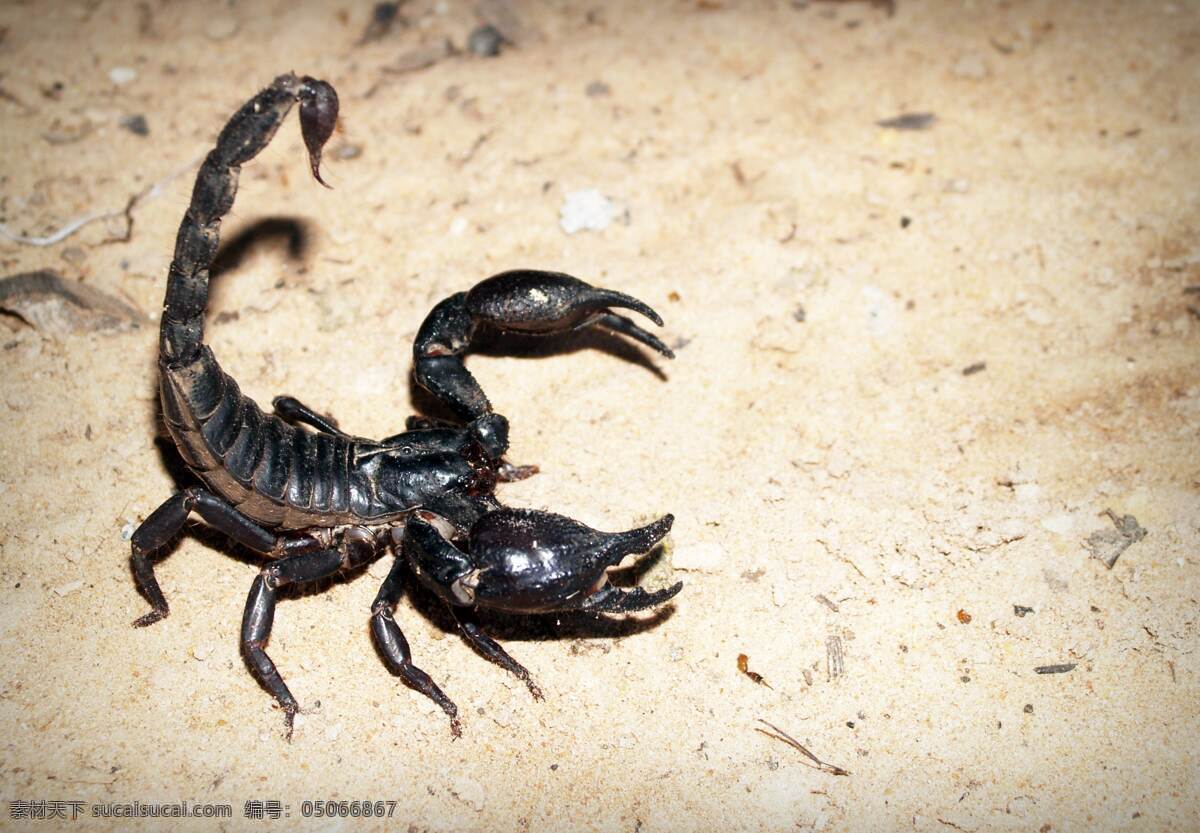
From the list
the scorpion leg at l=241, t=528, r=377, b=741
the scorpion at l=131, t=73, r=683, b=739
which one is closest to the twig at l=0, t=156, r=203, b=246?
the scorpion at l=131, t=73, r=683, b=739

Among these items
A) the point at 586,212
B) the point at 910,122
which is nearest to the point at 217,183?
the point at 586,212

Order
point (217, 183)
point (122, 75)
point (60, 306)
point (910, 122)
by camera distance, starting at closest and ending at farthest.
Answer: point (217, 183)
point (60, 306)
point (910, 122)
point (122, 75)

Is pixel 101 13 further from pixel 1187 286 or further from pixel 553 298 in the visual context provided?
pixel 1187 286

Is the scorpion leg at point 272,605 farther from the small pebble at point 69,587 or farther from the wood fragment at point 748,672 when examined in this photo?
the wood fragment at point 748,672

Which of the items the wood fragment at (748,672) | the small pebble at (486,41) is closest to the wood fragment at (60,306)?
the small pebble at (486,41)

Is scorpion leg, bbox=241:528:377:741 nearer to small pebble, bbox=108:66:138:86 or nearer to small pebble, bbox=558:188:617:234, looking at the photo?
small pebble, bbox=558:188:617:234

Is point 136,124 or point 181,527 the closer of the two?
point 181,527

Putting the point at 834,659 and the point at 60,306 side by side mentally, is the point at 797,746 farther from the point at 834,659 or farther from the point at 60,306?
the point at 60,306

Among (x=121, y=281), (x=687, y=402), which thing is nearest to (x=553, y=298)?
(x=687, y=402)
